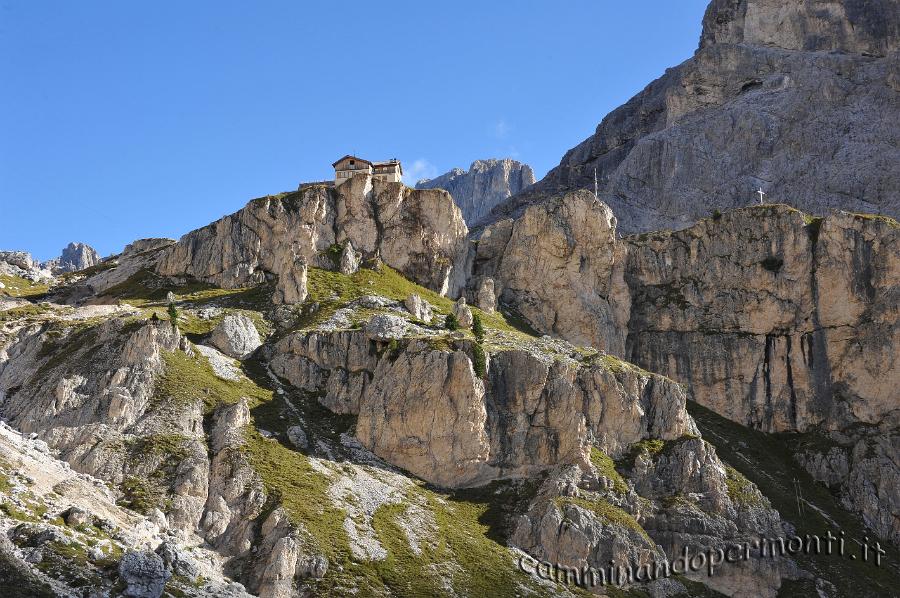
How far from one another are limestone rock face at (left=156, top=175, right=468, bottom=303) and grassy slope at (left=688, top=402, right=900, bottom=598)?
53716 mm

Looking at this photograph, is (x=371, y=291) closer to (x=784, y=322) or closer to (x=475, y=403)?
(x=475, y=403)

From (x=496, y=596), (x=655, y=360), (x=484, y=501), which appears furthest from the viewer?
(x=655, y=360)

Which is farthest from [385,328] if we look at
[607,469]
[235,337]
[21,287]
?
[21,287]

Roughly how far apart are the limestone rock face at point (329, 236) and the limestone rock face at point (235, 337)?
62.5 feet

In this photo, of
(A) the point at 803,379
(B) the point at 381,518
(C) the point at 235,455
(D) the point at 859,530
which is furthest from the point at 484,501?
(A) the point at 803,379

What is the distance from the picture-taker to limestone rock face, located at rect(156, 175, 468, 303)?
168 metres

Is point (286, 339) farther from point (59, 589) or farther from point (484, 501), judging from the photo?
point (59, 589)

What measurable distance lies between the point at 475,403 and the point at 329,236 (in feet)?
180

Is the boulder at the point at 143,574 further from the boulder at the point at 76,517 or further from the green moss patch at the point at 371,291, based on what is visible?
the green moss patch at the point at 371,291

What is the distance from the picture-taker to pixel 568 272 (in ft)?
587

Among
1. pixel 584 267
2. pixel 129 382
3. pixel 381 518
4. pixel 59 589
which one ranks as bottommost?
pixel 59 589

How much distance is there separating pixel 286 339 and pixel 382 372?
57.1ft

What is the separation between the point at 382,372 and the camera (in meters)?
134

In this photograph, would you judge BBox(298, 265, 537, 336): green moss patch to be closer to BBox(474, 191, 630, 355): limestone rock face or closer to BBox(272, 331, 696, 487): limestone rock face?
BBox(474, 191, 630, 355): limestone rock face
